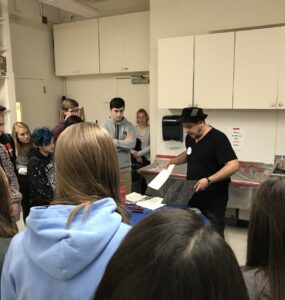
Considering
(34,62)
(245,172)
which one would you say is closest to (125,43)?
(34,62)

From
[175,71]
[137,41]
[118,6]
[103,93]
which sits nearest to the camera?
[175,71]

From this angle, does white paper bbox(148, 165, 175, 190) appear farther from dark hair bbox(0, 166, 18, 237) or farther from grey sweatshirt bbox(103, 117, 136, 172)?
dark hair bbox(0, 166, 18, 237)

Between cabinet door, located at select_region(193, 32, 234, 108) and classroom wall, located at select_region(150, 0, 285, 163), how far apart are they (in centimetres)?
21

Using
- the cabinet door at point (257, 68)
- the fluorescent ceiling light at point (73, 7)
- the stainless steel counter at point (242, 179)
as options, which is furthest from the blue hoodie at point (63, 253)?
the fluorescent ceiling light at point (73, 7)

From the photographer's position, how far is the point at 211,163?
246cm

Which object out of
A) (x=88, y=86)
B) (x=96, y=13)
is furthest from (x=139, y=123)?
(x=96, y=13)

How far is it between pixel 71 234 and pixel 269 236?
57cm

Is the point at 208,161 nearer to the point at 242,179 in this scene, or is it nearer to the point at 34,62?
the point at 242,179

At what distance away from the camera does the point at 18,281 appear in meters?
0.94

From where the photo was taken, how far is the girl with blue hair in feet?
8.09

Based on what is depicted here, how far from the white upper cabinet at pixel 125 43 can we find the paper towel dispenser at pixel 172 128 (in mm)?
971

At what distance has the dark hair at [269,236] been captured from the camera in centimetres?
92

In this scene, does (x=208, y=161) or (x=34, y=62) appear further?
(x=34, y=62)

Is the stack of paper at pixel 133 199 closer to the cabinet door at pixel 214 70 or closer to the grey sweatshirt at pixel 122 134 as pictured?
the grey sweatshirt at pixel 122 134
